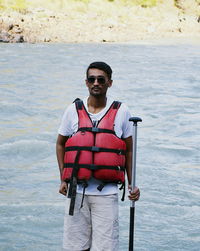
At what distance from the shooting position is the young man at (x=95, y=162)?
15.3 ft

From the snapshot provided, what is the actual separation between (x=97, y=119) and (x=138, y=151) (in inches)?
367

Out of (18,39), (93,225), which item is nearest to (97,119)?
(93,225)

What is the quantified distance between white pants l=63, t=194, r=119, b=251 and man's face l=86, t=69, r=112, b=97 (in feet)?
2.60

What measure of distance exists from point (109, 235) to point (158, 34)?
161 feet

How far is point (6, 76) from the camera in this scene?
27.3 m

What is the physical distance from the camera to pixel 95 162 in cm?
464

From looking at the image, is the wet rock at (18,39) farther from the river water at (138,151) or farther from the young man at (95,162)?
the young man at (95,162)

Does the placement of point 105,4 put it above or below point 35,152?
above

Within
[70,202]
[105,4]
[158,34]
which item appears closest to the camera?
[70,202]

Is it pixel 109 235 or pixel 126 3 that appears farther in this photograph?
pixel 126 3

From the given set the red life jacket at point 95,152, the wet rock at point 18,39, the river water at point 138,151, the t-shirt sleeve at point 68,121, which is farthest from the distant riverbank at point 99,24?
the red life jacket at point 95,152

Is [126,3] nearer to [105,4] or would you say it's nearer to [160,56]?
[105,4]

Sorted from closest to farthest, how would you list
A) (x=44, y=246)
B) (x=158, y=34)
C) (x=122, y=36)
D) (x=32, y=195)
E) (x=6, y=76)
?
(x=44, y=246) → (x=32, y=195) → (x=6, y=76) → (x=122, y=36) → (x=158, y=34)

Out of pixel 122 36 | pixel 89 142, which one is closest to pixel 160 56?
pixel 122 36
